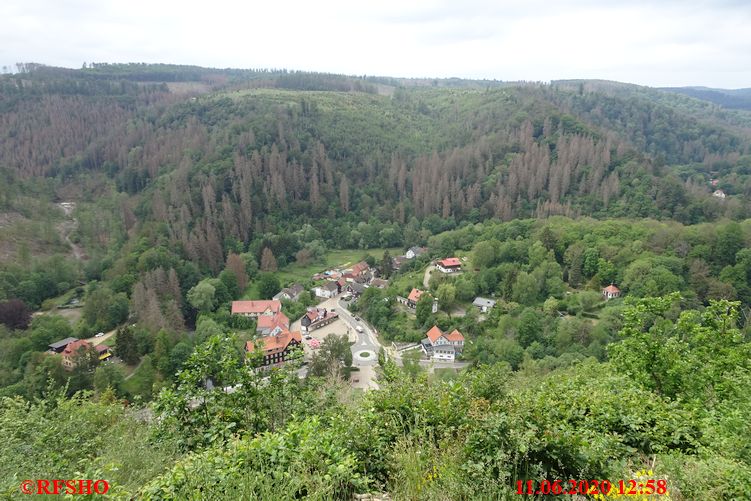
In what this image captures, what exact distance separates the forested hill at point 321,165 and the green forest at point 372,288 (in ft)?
1.77

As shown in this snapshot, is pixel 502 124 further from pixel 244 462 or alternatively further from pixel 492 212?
pixel 244 462

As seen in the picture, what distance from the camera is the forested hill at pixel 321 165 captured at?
189 feet

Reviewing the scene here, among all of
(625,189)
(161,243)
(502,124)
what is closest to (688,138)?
(502,124)

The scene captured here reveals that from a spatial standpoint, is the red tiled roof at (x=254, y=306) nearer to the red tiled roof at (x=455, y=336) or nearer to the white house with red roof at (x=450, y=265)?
the red tiled roof at (x=455, y=336)

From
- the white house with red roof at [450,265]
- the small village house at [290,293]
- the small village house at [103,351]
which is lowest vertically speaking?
the small village house at [290,293]

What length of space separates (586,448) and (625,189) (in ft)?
220

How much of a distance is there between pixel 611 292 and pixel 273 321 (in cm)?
3079

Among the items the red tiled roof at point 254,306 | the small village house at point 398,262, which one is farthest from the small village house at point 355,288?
the red tiled roof at point 254,306

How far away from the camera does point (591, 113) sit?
120188mm

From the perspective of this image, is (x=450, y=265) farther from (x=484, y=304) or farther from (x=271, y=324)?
(x=271, y=324)

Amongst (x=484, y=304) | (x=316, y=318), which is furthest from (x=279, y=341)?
(x=484, y=304)

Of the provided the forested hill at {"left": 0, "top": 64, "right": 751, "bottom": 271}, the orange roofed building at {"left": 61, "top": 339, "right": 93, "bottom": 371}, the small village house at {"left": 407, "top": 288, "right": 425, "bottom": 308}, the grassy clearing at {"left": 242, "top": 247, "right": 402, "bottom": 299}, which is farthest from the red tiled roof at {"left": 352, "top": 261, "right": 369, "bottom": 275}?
the orange roofed building at {"left": 61, "top": 339, "right": 93, "bottom": 371}

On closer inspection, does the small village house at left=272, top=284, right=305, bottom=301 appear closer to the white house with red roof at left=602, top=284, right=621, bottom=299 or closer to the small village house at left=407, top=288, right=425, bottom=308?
the small village house at left=407, top=288, right=425, bottom=308

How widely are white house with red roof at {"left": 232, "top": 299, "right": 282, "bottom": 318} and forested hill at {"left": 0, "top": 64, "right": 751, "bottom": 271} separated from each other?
11428 millimetres
